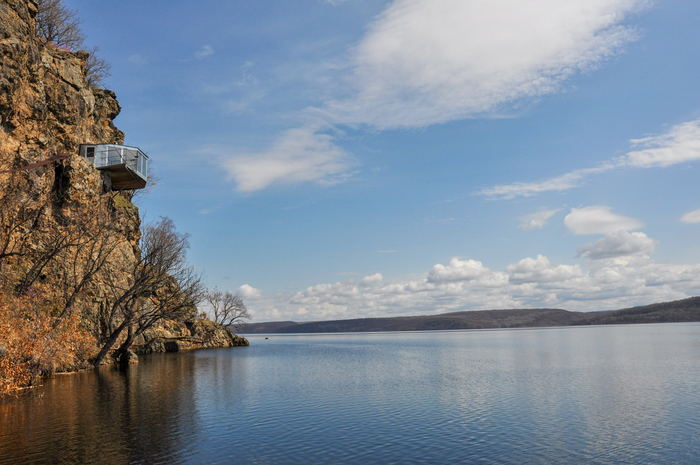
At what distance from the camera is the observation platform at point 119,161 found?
209 ft

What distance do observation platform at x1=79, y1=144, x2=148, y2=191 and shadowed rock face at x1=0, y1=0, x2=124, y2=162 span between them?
2.46m

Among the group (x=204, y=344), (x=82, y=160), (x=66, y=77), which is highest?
(x=66, y=77)

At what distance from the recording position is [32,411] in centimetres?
2806

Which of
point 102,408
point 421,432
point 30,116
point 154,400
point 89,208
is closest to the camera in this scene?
point 421,432

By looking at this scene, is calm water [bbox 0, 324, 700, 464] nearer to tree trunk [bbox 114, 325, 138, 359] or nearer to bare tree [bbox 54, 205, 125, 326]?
bare tree [bbox 54, 205, 125, 326]

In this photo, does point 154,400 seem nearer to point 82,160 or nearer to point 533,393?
point 533,393

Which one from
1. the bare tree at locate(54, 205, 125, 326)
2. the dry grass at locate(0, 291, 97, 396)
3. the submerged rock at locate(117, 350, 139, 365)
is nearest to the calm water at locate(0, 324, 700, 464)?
the dry grass at locate(0, 291, 97, 396)

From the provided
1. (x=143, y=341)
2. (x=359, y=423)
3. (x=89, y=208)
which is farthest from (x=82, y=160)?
(x=359, y=423)

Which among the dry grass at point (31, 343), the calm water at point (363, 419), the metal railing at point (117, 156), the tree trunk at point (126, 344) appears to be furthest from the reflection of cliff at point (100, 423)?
the metal railing at point (117, 156)

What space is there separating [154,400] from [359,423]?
53.0 feet

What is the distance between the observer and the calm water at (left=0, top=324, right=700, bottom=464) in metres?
20.2

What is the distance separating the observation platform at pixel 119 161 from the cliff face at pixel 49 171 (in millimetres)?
1847

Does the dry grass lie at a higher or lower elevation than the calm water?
higher

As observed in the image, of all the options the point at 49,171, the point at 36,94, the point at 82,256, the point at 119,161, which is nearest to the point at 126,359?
the point at 82,256
